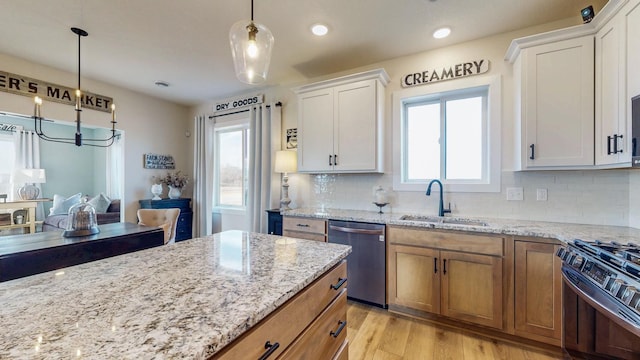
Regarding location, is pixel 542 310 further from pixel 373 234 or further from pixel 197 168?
pixel 197 168

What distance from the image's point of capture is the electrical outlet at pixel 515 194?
2.48m

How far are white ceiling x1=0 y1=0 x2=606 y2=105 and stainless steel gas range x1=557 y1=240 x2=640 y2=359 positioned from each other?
2.01 metres

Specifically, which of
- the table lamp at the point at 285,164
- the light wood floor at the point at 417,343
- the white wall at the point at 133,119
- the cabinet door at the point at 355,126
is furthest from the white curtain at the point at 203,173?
the light wood floor at the point at 417,343

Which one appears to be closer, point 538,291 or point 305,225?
point 538,291

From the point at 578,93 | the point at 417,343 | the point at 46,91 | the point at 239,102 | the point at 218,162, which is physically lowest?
the point at 417,343

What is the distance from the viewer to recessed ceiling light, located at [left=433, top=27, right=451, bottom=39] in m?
2.50

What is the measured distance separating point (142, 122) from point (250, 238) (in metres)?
4.02

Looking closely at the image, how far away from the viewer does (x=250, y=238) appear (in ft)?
5.44

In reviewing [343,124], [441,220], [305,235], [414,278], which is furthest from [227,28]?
[414,278]

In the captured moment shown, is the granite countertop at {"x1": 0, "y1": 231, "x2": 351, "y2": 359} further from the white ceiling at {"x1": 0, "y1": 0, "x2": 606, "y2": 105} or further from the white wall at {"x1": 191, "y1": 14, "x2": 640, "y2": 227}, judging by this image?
the white ceiling at {"x1": 0, "y1": 0, "x2": 606, "y2": 105}

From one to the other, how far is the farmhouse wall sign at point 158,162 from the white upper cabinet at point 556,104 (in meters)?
5.26

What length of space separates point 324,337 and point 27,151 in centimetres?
779

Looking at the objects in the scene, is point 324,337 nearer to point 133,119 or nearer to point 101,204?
point 133,119

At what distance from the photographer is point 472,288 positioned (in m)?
2.16
